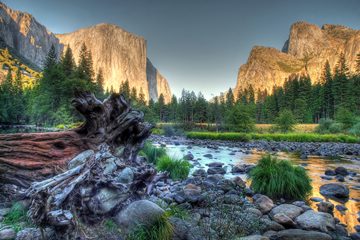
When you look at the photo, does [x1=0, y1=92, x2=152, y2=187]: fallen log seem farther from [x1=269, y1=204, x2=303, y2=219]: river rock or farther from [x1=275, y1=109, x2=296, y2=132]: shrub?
[x1=275, y1=109, x2=296, y2=132]: shrub

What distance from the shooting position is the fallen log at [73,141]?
5.06 metres

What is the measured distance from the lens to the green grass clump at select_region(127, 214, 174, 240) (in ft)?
12.2

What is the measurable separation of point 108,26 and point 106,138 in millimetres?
213140

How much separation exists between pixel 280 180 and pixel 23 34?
220 metres

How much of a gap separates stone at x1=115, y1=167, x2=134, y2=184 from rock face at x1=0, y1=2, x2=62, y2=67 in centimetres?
19534

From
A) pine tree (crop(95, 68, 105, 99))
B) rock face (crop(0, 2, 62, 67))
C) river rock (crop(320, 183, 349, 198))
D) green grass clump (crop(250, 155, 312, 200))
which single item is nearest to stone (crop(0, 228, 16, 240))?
green grass clump (crop(250, 155, 312, 200))

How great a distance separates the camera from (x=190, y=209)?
5.91 metres

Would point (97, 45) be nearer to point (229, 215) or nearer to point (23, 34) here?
point (23, 34)

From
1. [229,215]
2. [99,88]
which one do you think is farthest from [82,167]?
[99,88]

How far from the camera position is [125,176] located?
17.2 feet

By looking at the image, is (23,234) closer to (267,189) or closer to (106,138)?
(106,138)

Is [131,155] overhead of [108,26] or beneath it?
beneath

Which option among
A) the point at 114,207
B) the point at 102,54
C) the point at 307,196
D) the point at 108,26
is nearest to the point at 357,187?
the point at 307,196

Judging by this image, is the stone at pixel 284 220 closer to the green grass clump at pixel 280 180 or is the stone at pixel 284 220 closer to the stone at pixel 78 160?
the green grass clump at pixel 280 180
